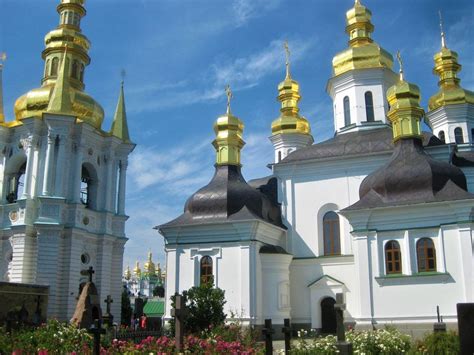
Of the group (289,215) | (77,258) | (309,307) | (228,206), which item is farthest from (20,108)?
(309,307)

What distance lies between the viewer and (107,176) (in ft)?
90.7

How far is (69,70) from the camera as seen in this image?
27.9 meters

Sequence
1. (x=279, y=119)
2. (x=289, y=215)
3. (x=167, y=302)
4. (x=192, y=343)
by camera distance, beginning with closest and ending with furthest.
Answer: (x=192, y=343)
(x=167, y=302)
(x=289, y=215)
(x=279, y=119)

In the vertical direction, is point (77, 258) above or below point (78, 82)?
below

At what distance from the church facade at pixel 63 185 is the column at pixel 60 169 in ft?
0.14

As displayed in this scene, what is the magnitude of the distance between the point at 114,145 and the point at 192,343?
18992 mm

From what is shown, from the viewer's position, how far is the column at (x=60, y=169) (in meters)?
24.5

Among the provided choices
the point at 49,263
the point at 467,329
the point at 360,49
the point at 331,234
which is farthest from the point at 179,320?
the point at 360,49

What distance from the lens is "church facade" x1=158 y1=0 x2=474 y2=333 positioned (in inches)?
736

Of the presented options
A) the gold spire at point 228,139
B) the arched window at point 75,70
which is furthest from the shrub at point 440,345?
the arched window at point 75,70

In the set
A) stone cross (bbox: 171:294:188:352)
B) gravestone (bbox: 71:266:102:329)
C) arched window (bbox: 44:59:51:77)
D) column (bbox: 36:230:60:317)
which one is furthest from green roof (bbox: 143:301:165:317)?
stone cross (bbox: 171:294:188:352)

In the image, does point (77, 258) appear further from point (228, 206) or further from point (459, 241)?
point (459, 241)

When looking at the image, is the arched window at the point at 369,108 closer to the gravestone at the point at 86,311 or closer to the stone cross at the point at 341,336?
the gravestone at the point at 86,311

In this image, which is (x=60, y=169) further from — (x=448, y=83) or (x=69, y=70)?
(x=448, y=83)
